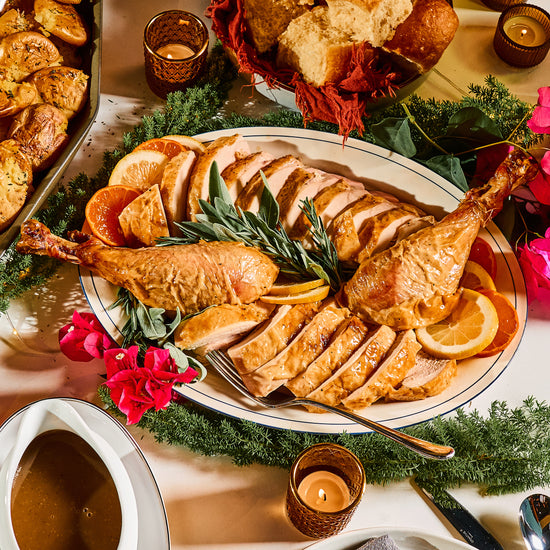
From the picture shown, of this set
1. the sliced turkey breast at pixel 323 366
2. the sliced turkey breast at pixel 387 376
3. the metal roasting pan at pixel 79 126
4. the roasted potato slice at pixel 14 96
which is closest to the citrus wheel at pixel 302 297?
the sliced turkey breast at pixel 323 366

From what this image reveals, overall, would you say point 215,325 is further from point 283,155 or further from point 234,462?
point 283,155

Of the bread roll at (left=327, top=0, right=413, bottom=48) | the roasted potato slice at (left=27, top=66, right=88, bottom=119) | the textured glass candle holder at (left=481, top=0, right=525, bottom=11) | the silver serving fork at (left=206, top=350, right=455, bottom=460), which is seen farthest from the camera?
the textured glass candle holder at (left=481, top=0, right=525, bottom=11)

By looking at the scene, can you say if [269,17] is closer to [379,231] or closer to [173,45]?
[173,45]

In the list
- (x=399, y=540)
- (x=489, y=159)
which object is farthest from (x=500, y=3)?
(x=399, y=540)

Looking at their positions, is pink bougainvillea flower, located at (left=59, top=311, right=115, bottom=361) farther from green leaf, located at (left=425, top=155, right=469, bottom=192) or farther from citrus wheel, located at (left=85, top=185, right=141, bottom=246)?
green leaf, located at (left=425, top=155, right=469, bottom=192)

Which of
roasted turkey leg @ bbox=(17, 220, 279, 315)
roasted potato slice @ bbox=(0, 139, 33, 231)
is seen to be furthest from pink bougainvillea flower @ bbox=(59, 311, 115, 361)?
roasted potato slice @ bbox=(0, 139, 33, 231)

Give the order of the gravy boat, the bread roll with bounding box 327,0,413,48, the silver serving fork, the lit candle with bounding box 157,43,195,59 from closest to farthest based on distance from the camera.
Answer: the gravy boat
the silver serving fork
the bread roll with bounding box 327,0,413,48
the lit candle with bounding box 157,43,195,59
